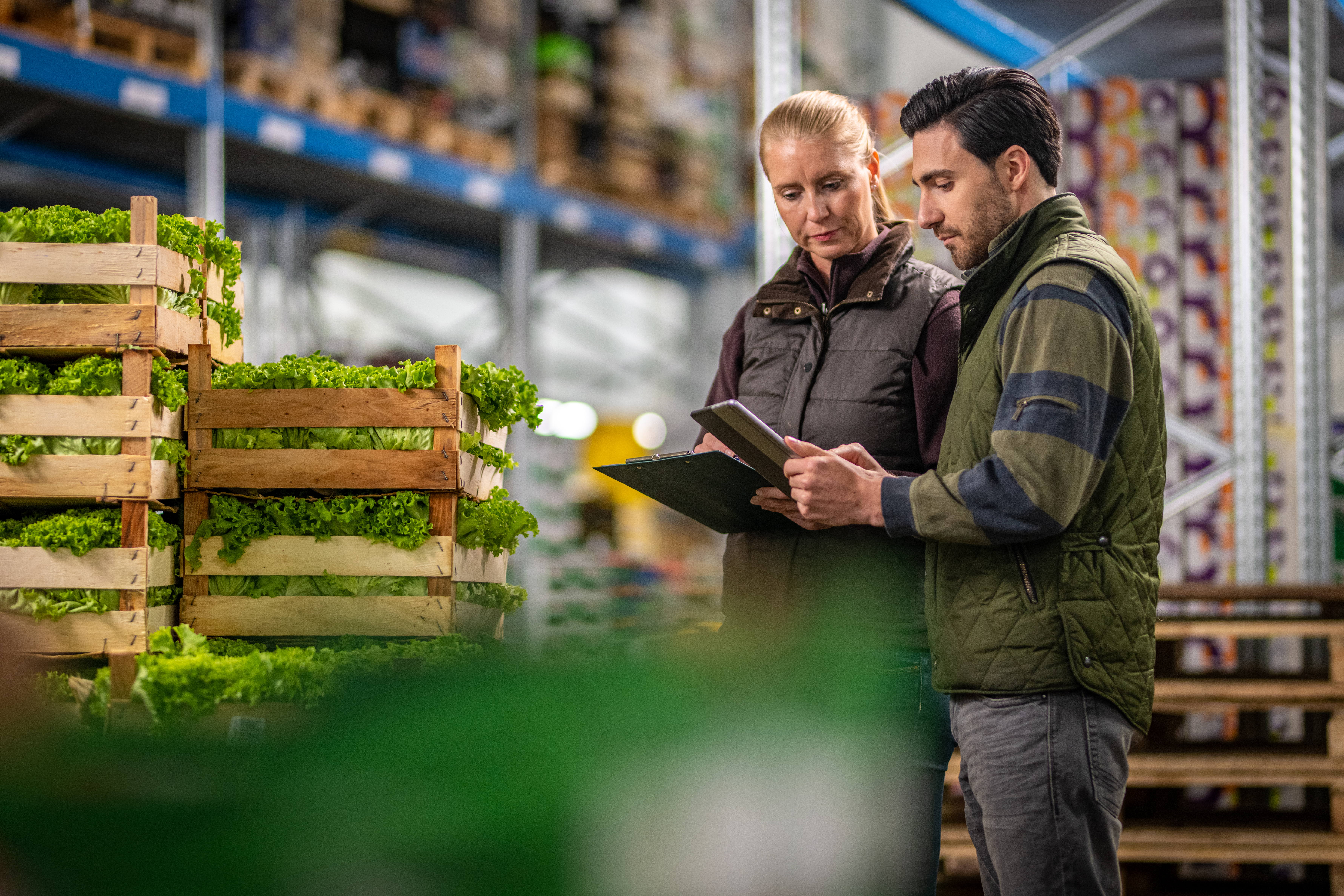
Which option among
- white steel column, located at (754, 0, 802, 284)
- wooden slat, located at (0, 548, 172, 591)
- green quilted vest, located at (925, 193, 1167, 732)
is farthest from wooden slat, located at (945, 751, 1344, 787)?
wooden slat, located at (0, 548, 172, 591)

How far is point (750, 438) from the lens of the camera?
1.89 m

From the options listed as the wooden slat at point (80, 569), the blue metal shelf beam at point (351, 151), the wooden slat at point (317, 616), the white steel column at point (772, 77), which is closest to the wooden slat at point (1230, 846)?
the white steel column at point (772, 77)

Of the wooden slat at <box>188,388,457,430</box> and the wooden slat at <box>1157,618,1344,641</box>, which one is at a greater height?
the wooden slat at <box>188,388,457,430</box>

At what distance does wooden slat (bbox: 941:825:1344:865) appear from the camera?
3.91 meters

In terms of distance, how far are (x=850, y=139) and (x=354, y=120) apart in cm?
645

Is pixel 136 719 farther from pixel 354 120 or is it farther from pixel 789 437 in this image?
pixel 354 120

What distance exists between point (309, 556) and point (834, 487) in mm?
1022

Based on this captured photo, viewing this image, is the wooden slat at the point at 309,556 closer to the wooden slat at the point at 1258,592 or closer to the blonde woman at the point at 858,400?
the blonde woman at the point at 858,400

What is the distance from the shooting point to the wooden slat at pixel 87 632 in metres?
2.14

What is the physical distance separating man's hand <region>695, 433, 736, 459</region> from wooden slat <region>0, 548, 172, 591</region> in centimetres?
104

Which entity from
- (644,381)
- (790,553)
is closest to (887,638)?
(790,553)

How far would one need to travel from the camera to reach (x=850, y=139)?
6.93ft

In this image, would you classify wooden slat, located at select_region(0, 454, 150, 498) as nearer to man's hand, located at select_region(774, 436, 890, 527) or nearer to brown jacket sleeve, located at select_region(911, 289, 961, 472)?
man's hand, located at select_region(774, 436, 890, 527)

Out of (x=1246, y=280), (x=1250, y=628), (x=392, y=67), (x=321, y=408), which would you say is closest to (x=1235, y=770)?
(x=1250, y=628)
